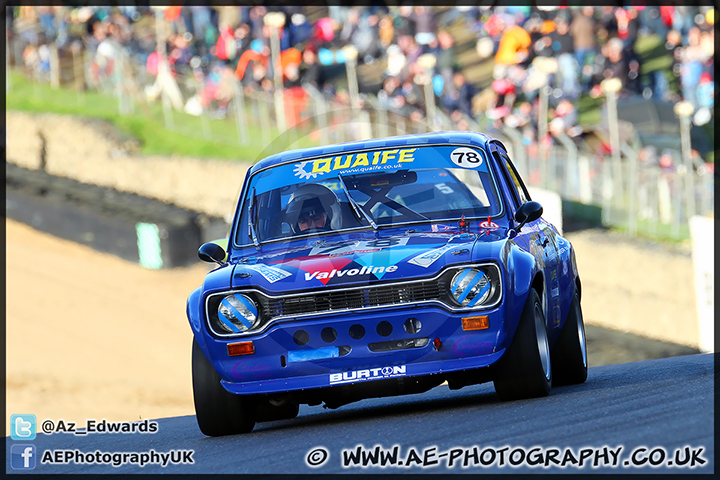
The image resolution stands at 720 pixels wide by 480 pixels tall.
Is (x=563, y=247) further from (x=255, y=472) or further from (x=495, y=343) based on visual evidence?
(x=255, y=472)

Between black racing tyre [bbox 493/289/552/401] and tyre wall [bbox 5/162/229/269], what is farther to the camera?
tyre wall [bbox 5/162/229/269]

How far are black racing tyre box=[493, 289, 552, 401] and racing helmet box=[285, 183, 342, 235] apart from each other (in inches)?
52.3

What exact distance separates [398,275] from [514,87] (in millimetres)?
15075

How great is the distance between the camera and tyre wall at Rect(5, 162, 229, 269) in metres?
19.6

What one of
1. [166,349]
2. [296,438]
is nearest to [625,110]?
[166,349]

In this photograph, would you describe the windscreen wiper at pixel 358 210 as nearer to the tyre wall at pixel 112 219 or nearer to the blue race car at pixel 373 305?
the blue race car at pixel 373 305

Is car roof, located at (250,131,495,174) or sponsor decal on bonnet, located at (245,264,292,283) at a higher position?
car roof, located at (250,131,495,174)

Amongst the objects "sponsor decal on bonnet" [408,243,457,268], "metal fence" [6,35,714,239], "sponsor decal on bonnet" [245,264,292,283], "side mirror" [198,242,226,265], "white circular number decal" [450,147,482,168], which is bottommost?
"metal fence" [6,35,714,239]

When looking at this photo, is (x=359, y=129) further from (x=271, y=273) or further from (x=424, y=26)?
(x=271, y=273)

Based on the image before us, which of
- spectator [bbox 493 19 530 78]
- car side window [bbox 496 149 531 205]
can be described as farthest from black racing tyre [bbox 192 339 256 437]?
spectator [bbox 493 19 530 78]

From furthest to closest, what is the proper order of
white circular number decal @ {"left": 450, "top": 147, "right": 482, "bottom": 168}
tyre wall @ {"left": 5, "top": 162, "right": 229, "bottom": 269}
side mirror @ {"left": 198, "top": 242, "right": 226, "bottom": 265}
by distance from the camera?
tyre wall @ {"left": 5, "top": 162, "right": 229, "bottom": 269}, white circular number decal @ {"left": 450, "top": 147, "right": 482, "bottom": 168}, side mirror @ {"left": 198, "top": 242, "right": 226, "bottom": 265}

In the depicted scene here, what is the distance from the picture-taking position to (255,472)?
484 cm

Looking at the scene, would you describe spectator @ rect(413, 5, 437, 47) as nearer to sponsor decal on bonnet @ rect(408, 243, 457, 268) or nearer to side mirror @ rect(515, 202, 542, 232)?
side mirror @ rect(515, 202, 542, 232)

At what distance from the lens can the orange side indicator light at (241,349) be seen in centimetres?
612
